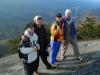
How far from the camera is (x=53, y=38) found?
655 cm

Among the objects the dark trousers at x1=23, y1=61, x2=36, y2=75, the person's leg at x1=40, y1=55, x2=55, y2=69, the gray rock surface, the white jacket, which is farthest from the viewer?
the gray rock surface

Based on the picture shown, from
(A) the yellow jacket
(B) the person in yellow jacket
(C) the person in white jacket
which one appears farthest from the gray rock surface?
(C) the person in white jacket

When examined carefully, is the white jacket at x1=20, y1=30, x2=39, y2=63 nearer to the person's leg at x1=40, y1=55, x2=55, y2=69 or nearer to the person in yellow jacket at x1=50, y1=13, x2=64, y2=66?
the person's leg at x1=40, y1=55, x2=55, y2=69

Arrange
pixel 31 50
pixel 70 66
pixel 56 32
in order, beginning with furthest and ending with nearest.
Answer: pixel 70 66
pixel 56 32
pixel 31 50

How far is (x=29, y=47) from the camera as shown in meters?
5.25

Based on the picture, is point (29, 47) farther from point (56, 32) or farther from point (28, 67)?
point (56, 32)

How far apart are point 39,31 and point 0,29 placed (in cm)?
11237

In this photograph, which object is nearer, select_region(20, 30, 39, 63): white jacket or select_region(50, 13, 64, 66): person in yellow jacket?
select_region(20, 30, 39, 63): white jacket

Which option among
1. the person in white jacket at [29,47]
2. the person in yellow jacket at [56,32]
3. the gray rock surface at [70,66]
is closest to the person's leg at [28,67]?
the person in white jacket at [29,47]

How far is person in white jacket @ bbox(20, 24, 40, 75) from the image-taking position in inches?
203

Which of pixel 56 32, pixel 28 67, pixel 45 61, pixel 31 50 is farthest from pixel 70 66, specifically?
pixel 31 50

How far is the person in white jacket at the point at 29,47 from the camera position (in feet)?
16.9

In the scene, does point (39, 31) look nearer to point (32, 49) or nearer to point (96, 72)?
point (32, 49)

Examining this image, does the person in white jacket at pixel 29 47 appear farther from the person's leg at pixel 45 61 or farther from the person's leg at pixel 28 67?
the person's leg at pixel 45 61
